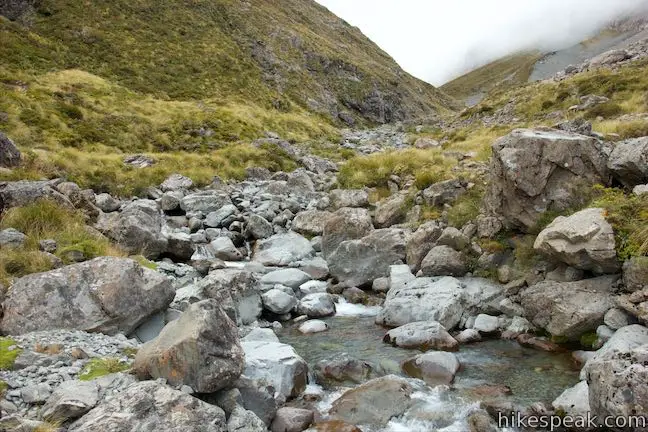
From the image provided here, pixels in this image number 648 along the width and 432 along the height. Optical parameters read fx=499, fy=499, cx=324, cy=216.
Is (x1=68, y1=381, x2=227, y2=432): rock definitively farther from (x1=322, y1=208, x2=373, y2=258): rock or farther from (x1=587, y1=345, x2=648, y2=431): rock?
(x1=322, y1=208, x2=373, y2=258): rock

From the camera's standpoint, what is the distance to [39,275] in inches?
405

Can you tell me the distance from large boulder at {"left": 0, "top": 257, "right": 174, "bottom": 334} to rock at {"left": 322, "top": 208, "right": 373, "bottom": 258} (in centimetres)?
867

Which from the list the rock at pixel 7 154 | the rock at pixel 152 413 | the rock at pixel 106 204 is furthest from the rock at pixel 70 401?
the rock at pixel 7 154

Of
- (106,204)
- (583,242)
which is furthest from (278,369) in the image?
(106,204)

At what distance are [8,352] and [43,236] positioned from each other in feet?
20.0

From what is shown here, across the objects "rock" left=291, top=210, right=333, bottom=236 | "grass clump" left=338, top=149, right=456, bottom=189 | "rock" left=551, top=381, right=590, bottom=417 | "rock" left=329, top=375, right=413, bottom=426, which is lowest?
"rock" left=329, top=375, right=413, bottom=426

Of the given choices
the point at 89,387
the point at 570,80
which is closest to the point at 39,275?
the point at 89,387

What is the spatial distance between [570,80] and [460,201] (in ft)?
89.2

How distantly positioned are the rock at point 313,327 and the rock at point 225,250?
22.5 feet

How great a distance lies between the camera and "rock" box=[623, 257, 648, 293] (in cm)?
1094

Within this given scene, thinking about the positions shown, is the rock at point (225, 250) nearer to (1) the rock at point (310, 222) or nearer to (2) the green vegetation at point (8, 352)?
(1) the rock at point (310, 222)

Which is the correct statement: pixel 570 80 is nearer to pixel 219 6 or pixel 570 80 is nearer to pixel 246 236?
pixel 246 236

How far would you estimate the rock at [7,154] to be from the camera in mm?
20109

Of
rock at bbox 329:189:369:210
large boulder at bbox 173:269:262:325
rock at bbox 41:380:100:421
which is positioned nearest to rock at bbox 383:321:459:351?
large boulder at bbox 173:269:262:325
